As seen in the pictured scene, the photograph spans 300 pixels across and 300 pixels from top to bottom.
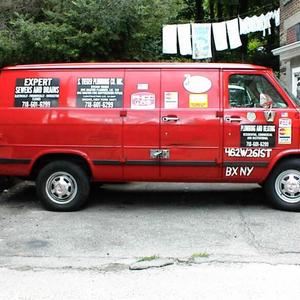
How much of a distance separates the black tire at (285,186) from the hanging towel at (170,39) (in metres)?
8.28

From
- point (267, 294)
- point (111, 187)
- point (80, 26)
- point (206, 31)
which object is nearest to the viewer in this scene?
point (267, 294)

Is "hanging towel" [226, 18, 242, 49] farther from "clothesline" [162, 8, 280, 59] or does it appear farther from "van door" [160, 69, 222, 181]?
"van door" [160, 69, 222, 181]

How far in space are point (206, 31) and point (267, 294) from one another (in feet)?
40.0

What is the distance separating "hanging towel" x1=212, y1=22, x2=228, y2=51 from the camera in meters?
16.0

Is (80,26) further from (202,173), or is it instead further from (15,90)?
(202,173)

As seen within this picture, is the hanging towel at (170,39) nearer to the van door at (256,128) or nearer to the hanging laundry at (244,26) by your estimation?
the hanging laundry at (244,26)

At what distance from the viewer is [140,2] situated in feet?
37.7

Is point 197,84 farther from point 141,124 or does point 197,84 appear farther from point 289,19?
point 289,19

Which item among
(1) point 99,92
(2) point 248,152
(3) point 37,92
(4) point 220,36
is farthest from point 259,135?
(4) point 220,36

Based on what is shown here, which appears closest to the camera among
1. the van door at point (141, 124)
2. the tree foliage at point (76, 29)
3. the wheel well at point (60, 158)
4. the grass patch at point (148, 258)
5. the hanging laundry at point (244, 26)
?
the grass patch at point (148, 258)

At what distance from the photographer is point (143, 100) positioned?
7637mm

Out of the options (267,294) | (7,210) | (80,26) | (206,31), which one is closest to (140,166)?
(7,210)

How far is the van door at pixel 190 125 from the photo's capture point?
7520 millimetres

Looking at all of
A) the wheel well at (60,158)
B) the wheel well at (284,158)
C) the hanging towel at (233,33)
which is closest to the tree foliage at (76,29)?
the hanging towel at (233,33)
